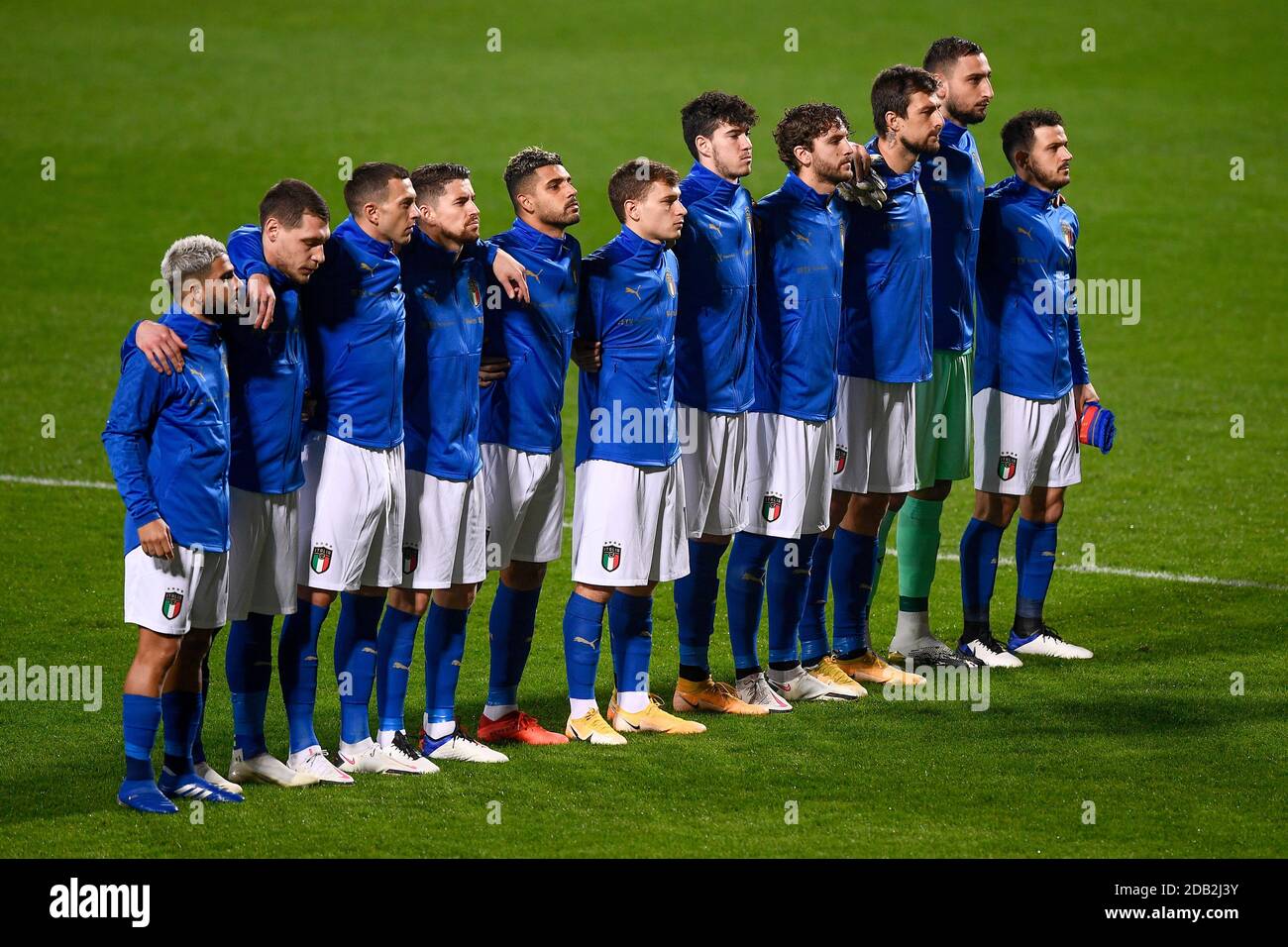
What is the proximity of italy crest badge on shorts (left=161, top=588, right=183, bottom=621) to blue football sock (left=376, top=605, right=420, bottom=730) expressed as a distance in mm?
959

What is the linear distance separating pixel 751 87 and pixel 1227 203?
22.9 feet

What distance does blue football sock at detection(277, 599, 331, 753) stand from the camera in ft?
21.9

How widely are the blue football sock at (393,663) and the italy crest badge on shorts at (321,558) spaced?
0.46m

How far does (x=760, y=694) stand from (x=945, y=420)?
166 centimetres

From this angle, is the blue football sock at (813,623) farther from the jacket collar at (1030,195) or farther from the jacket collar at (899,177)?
the jacket collar at (1030,195)

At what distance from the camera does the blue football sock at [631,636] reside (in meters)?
7.44

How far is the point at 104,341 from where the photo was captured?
16.3 metres

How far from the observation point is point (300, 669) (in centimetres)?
667

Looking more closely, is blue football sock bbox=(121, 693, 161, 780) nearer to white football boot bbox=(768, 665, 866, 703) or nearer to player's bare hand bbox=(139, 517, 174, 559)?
player's bare hand bbox=(139, 517, 174, 559)

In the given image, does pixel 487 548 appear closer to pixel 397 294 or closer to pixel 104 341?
pixel 397 294

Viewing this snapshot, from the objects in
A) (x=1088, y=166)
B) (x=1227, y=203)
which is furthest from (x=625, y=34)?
(x=1227, y=203)

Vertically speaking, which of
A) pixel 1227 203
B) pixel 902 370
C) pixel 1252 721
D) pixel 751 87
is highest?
pixel 751 87

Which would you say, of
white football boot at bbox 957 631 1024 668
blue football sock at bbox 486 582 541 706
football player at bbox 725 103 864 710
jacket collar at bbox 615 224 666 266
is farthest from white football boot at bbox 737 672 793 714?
jacket collar at bbox 615 224 666 266

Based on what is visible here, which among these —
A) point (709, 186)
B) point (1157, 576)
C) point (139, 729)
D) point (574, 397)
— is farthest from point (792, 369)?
point (574, 397)
